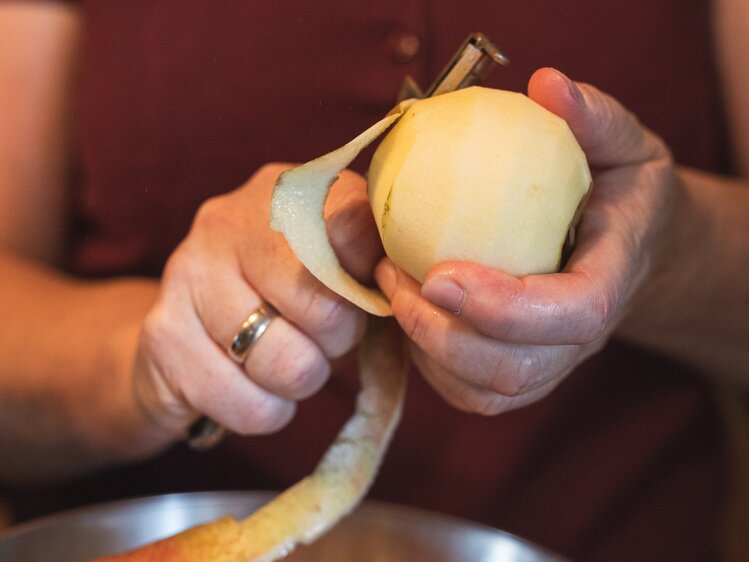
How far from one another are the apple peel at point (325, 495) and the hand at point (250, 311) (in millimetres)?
24

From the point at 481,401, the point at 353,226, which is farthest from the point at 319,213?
the point at 481,401

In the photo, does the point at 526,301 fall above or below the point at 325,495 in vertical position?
above

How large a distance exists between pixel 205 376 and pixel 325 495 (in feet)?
0.32

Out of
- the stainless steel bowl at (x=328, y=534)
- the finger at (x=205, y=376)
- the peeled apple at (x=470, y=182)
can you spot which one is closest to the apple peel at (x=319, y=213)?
the peeled apple at (x=470, y=182)

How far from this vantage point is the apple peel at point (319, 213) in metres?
0.32

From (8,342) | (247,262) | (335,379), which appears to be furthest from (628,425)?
(8,342)

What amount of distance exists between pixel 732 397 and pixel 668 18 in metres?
0.38

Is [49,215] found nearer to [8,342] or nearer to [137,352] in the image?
[8,342]

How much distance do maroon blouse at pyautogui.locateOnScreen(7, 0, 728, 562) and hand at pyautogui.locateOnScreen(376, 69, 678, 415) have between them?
0.40 ft

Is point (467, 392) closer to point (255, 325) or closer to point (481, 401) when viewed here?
point (481, 401)

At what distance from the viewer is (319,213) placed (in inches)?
13.5

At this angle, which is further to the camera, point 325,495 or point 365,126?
point 365,126

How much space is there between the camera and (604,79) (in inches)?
20.3

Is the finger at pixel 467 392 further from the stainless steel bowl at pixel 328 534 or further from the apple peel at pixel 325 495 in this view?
the stainless steel bowl at pixel 328 534
